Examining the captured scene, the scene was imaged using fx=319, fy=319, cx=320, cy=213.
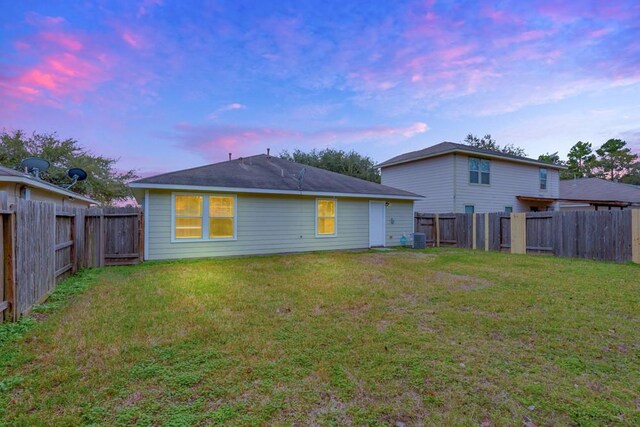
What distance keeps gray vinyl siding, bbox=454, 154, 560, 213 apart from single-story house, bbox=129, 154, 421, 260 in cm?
465

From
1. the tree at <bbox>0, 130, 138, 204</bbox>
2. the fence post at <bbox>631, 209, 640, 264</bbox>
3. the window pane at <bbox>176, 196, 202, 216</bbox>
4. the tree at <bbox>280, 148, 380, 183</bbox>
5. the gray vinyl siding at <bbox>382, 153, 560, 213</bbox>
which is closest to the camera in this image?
the fence post at <bbox>631, 209, 640, 264</bbox>

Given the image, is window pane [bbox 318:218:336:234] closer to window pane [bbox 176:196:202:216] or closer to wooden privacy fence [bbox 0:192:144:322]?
window pane [bbox 176:196:202:216]

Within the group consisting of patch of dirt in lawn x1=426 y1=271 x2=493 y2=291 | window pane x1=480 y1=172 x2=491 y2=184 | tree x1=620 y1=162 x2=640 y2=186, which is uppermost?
tree x1=620 y1=162 x2=640 y2=186

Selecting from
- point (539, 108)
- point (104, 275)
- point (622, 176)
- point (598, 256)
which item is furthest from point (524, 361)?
point (622, 176)

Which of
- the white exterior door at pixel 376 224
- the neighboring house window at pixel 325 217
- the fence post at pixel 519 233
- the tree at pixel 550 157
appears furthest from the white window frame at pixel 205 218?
the tree at pixel 550 157

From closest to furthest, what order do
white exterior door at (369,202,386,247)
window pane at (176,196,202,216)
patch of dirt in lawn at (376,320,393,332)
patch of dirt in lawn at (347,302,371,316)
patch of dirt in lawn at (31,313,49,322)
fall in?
1. patch of dirt in lawn at (376,320,393,332)
2. patch of dirt in lawn at (31,313,49,322)
3. patch of dirt in lawn at (347,302,371,316)
4. window pane at (176,196,202,216)
5. white exterior door at (369,202,386,247)

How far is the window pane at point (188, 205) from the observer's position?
10.4 m

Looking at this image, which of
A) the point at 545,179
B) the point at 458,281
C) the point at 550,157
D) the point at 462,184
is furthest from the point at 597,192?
the point at 550,157

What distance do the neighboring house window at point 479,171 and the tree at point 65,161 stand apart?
2577cm

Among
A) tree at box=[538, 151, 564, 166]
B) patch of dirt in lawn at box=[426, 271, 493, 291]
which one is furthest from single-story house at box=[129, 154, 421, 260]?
tree at box=[538, 151, 564, 166]

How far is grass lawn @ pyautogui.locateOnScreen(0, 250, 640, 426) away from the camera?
95.1 inches

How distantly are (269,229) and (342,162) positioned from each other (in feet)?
76.6

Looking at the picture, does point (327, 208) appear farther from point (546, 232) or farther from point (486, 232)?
point (546, 232)

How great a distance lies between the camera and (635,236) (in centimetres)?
980
